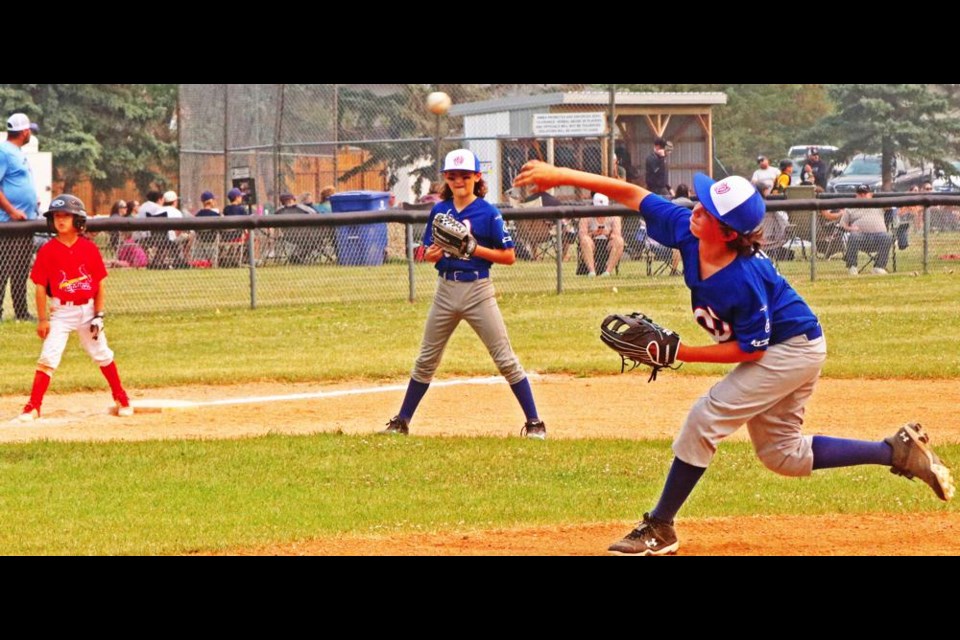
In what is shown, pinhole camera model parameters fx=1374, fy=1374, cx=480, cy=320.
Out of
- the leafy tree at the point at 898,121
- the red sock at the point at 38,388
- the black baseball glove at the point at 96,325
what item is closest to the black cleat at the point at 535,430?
the black baseball glove at the point at 96,325

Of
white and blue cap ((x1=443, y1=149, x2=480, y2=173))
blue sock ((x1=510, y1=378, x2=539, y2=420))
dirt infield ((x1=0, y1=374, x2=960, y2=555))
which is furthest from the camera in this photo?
blue sock ((x1=510, y1=378, x2=539, y2=420))

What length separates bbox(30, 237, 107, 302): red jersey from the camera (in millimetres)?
10023

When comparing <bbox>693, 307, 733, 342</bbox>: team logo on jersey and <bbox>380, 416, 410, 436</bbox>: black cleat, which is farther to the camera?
<bbox>380, 416, 410, 436</bbox>: black cleat

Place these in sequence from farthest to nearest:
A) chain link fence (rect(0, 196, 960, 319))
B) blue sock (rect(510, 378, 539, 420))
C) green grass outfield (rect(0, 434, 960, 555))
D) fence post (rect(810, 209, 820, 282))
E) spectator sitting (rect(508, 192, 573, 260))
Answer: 1. spectator sitting (rect(508, 192, 573, 260))
2. fence post (rect(810, 209, 820, 282))
3. chain link fence (rect(0, 196, 960, 319))
4. blue sock (rect(510, 378, 539, 420))
5. green grass outfield (rect(0, 434, 960, 555))

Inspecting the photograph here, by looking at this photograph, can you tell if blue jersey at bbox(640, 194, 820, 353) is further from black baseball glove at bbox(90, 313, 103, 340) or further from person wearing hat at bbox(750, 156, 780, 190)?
person wearing hat at bbox(750, 156, 780, 190)

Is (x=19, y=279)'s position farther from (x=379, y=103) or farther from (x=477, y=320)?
(x=379, y=103)

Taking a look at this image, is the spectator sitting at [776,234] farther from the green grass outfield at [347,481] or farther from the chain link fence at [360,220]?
the green grass outfield at [347,481]

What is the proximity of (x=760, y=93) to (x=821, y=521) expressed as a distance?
39649mm

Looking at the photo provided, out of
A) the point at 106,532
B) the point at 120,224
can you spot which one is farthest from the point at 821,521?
the point at 120,224

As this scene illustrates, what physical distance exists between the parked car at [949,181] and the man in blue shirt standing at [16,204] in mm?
24189

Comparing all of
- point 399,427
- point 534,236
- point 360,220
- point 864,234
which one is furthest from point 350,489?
point 864,234

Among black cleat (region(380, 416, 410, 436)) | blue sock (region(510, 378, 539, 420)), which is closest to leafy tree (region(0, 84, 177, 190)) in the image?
black cleat (region(380, 416, 410, 436))

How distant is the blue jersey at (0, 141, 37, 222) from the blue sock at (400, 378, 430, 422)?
803 centimetres

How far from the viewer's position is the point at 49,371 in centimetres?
1026
